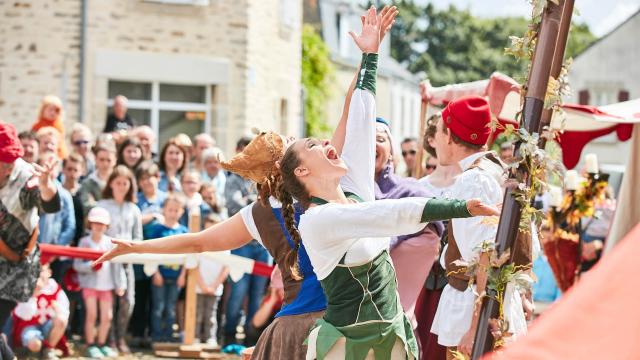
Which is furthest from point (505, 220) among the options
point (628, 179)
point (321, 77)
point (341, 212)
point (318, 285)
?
point (321, 77)

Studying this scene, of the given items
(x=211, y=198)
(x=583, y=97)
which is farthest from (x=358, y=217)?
(x=583, y=97)

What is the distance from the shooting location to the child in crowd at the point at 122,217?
1014 cm

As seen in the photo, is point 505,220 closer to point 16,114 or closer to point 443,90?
point 443,90

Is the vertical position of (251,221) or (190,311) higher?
(251,221)

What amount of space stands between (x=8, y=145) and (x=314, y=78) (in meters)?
26.9

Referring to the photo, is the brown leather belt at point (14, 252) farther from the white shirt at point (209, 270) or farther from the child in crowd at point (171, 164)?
the child in crowd at point (171, 164)

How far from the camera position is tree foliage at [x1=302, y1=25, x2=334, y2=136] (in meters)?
33.4

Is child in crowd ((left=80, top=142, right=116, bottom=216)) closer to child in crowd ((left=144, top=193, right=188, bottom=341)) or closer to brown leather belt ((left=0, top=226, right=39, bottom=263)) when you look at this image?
child in crowd ((left=144, top=193, right=188, bottom=341))

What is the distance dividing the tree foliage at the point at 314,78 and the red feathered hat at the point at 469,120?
92.1 feet

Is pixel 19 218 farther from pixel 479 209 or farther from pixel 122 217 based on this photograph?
pixel 479 209

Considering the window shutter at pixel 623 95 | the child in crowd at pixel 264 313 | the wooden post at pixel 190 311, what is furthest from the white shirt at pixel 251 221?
the window shutter at pixel 623 95

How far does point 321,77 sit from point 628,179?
27.7 metres

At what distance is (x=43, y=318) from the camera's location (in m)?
9.62

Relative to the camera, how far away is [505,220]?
124 inches
